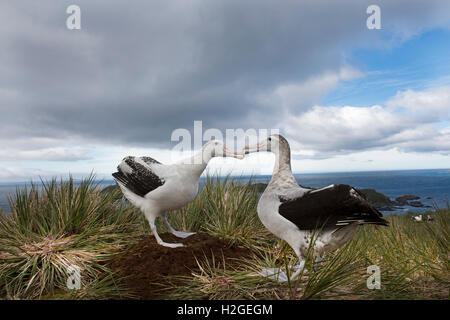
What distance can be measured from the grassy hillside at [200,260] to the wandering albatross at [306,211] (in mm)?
238

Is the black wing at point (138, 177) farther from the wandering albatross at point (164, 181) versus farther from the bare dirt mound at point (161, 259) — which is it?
the bare dirt mound at point (161, 259)

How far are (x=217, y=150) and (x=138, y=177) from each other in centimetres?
159

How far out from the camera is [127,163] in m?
5.80

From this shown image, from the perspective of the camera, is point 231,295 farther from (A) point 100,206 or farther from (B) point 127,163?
(A) point 100,206

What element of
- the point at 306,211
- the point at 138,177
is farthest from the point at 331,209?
the point at 138,177

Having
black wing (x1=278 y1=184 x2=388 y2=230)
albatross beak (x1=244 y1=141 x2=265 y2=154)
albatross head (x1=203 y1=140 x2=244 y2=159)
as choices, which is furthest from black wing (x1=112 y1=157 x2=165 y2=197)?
black wing (x1=278 y1=184 x2=388 y2=230)

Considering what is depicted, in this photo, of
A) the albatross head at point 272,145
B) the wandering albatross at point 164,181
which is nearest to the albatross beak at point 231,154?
the wandering albatross at point 164,181

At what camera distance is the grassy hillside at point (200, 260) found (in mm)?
3844

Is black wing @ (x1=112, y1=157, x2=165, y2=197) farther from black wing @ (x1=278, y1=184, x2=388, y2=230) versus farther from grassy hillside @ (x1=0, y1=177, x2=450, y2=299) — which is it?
black wing @ (x1=278, y1=184, x2=388, y2=230)

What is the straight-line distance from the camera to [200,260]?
4.83 m

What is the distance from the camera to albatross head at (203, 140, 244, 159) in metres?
4.83

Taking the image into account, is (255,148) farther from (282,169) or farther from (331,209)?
(331,209)

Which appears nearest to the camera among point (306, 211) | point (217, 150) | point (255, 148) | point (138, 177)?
point (306, 211)
